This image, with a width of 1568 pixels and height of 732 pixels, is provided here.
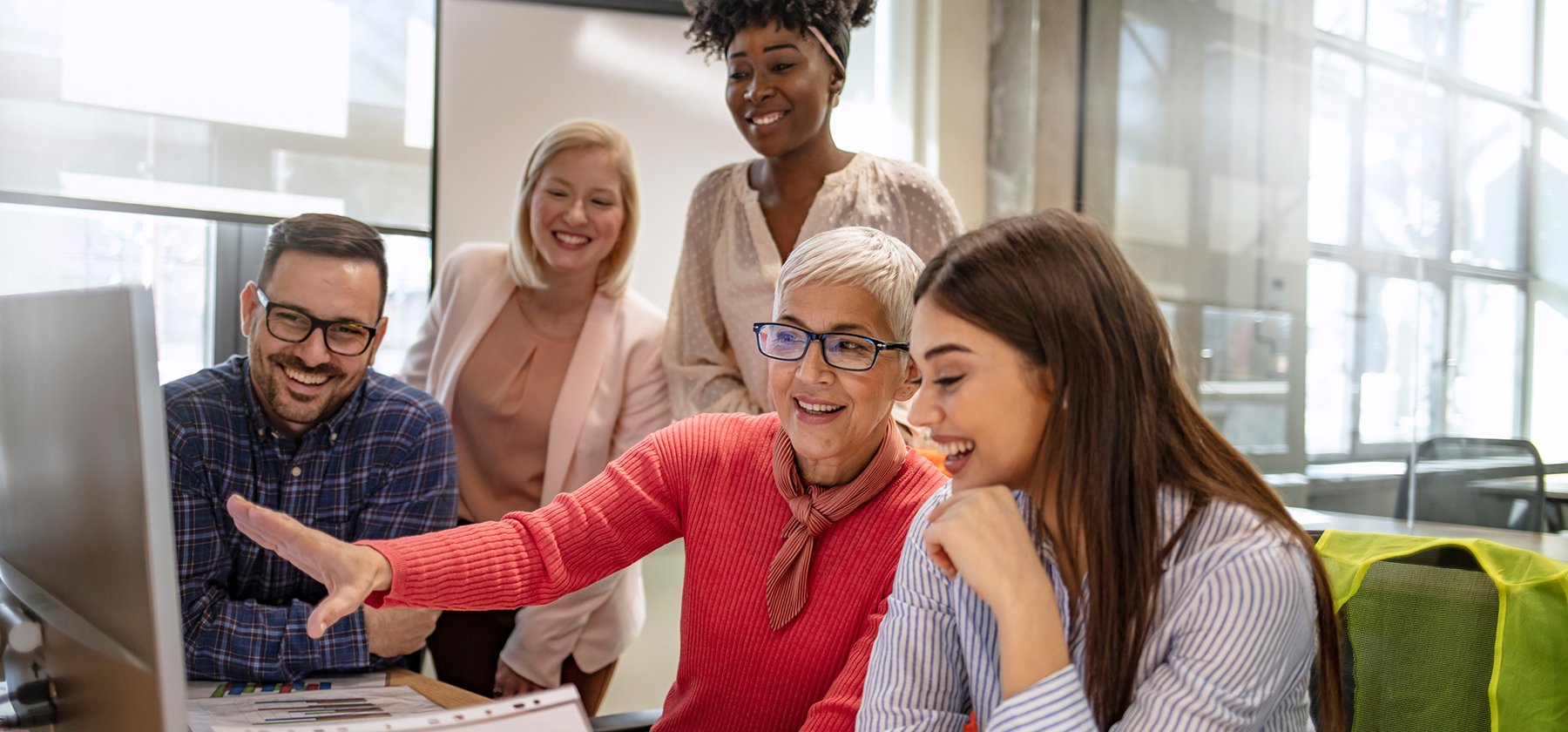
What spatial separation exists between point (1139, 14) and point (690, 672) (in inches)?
138

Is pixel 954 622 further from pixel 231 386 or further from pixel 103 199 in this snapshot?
pixel 103 199

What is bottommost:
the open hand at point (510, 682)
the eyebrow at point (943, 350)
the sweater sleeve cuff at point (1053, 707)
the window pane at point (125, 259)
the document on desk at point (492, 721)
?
the open hand at point (510, 682)

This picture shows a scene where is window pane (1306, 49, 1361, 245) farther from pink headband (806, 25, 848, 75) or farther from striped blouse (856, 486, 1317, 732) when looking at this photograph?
striped blouse (856, 486, 1317, 732)

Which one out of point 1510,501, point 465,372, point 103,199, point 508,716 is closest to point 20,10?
point 103,199

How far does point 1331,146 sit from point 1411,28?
41 cm

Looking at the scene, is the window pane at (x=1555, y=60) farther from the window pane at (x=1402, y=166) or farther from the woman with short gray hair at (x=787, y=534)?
the woman with short gray hair at (x=787, y=534)

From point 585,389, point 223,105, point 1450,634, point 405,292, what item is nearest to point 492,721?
point 1450,634

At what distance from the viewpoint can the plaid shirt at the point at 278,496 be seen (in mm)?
1599

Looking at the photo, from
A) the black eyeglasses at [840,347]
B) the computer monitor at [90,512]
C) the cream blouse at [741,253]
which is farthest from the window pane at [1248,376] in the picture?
the computer monitor at [90,512]

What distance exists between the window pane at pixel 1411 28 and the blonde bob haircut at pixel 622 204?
2345 mm

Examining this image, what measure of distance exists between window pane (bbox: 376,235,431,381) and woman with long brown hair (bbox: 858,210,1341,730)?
9.35 ft

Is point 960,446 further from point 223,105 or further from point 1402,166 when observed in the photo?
point 223,105

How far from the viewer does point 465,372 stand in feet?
7.91

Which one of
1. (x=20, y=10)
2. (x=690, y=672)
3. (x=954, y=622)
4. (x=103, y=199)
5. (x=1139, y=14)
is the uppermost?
(x=1139, y=14)
